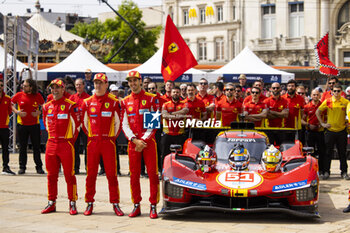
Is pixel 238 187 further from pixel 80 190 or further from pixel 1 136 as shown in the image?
pixel 1 136

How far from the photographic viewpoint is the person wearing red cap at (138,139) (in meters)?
9.11

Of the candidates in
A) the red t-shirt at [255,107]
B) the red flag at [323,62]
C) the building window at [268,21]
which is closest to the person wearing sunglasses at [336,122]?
the red t-shirt at [255,107]

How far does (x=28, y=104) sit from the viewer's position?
14156 mm

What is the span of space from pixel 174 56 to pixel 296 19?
159ft

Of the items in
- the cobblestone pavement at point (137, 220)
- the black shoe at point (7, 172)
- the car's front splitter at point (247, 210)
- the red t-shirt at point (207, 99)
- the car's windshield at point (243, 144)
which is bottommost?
the cobblestone pavement at point (137, 220)

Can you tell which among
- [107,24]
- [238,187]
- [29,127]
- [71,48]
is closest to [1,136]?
[29,127]

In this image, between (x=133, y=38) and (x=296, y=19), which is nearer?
(x=296, y=19)

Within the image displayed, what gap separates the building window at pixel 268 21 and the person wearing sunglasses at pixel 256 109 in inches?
2031

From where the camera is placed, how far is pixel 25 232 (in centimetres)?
781

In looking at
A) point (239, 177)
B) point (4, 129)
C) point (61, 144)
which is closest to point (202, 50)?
point (4, 129)

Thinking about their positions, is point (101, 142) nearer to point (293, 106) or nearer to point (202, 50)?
point (293, 106)

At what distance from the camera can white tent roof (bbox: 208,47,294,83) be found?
25609 mm

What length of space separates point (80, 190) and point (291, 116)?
4.67 m

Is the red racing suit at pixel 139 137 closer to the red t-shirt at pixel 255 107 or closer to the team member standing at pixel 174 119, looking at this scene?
the team member standing at pixel 174 119
